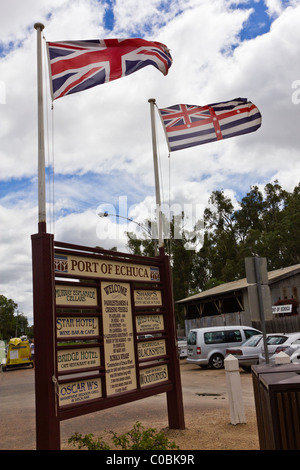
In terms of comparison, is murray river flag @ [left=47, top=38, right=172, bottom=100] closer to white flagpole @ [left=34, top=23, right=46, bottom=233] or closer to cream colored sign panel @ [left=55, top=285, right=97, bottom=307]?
white flagpole @ [left=34, top=23, right=46, bottom=233]

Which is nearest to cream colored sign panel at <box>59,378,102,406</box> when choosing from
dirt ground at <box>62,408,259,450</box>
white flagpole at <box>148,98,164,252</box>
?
dirt ground at <box>62,408,259,450</box>

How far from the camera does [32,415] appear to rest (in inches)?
430

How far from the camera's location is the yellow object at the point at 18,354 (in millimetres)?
26844

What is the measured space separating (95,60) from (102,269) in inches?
127

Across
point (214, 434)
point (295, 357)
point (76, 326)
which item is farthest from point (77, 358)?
point (295, 357)

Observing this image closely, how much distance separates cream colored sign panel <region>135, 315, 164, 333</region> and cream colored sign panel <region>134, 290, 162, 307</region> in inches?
8.2

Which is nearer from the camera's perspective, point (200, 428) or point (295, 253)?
point (200, 428)

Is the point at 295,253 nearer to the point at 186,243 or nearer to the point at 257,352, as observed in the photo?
the point at 186,243

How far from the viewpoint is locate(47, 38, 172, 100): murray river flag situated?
682cm

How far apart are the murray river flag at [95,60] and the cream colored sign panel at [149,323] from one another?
3816 mm

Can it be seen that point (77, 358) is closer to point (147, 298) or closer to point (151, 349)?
point (151, 349)

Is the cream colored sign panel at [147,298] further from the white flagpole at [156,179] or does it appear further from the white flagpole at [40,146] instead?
the white flagpole at [40,146]
